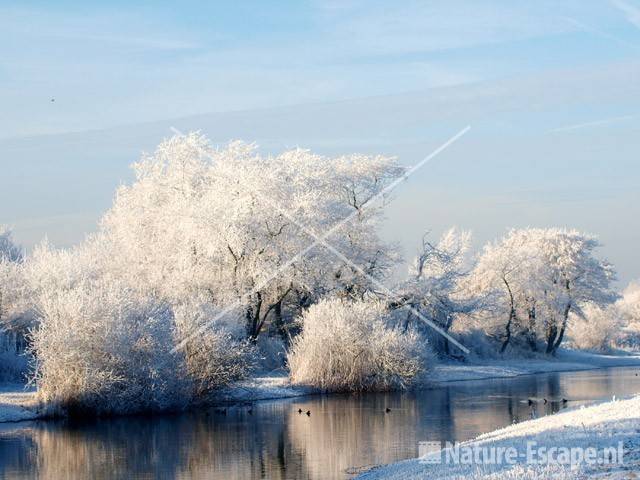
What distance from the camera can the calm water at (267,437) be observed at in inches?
844

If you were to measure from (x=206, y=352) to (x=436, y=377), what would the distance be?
46.6 feet

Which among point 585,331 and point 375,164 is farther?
point 585,331

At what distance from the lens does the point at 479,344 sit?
60062mm

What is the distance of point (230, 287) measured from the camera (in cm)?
4572

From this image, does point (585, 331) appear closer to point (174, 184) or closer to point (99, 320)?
point (174, 184)

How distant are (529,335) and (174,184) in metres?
28.9

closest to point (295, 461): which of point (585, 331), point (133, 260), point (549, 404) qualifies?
point (549, 404)

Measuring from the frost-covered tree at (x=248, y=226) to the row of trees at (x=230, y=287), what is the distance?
0.09 m

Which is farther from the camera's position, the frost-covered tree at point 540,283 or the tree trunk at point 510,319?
the frost-covered tree at point 540,283

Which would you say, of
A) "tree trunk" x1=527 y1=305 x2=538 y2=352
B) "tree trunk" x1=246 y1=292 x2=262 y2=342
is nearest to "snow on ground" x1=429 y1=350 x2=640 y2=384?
"tree trunk" x1=527 y1=305 x2=538 y2=352

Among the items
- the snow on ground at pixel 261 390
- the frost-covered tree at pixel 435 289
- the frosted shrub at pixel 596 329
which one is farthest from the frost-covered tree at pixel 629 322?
the snow on ground at pixel 261 390

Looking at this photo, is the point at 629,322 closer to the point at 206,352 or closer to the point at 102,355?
the point at 206,352

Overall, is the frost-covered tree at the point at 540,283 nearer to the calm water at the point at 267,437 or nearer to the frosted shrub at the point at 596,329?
the frosted shrub at the point at 596,329

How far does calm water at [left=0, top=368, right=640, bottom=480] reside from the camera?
844 inches
